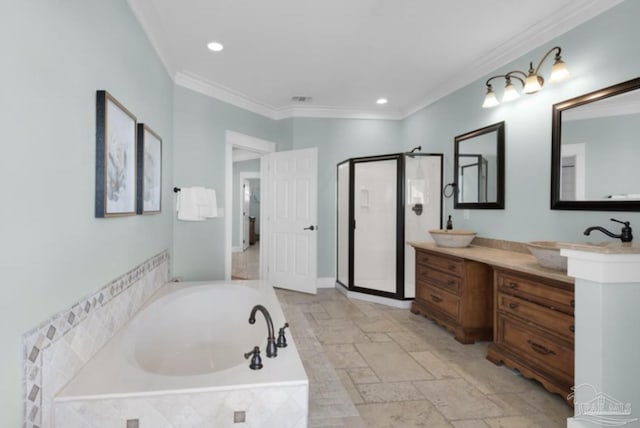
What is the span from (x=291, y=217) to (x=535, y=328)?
3.12m

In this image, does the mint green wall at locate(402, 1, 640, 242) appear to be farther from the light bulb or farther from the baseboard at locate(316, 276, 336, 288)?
the baseboard at locate(316, 276, 336, 288)

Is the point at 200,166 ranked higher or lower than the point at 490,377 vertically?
higher

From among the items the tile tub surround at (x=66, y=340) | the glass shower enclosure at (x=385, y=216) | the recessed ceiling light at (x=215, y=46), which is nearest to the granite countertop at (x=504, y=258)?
the glass shower enclosure at (x=385, y=216)

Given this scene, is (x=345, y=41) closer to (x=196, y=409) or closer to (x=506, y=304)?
(x=506, y=304)

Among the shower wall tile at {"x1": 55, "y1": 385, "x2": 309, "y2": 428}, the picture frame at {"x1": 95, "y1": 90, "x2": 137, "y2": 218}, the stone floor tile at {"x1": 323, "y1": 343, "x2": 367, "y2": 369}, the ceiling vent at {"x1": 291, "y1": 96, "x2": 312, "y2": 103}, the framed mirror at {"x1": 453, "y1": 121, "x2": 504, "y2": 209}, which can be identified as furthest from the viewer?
the ceiling vent at {"x1": 291, "y1": 96, "x2": 312, "y2": 103}

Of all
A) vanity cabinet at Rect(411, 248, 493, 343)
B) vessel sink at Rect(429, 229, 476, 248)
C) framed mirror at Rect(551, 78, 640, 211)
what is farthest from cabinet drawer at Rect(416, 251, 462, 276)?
framed mirror at Rect(551, 78, 640, 211)

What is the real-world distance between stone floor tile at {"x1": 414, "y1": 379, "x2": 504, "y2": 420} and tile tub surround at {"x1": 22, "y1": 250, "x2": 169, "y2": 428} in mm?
1939

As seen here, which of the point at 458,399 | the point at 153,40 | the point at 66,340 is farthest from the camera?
Result: the point at 153,40

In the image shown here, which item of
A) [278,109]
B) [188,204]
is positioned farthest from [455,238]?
[278,109]

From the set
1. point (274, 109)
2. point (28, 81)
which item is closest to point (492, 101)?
point (274, 109)

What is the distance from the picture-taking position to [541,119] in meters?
2.72

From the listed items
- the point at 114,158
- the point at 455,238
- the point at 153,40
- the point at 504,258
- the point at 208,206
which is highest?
the point at 153,40

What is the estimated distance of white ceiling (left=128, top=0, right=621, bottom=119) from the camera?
2.44 meters

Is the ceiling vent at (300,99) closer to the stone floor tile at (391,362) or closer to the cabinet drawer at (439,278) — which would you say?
the cabinet drawer at (439,278)
